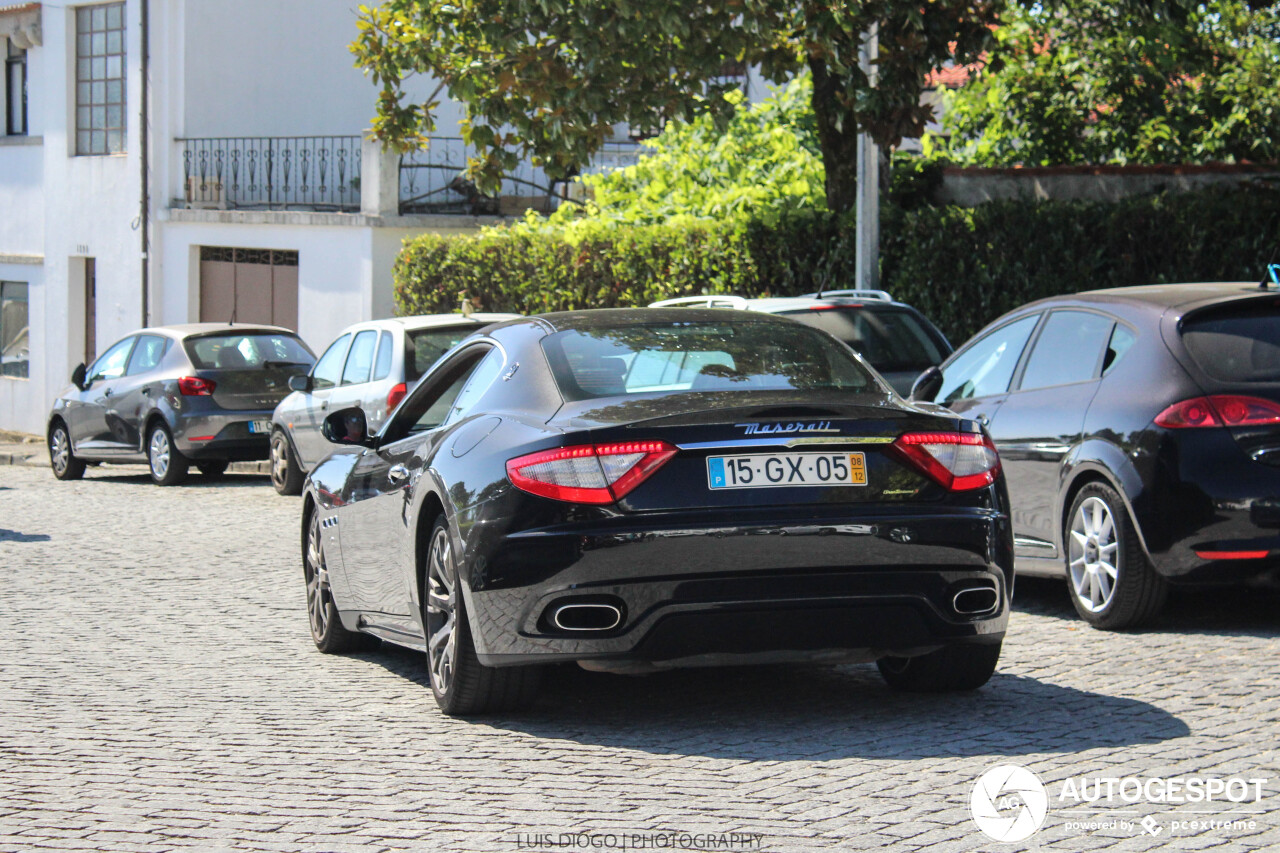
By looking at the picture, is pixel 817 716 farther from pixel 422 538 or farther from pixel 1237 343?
pixel 1237 343

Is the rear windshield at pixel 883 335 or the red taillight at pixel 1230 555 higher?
the rear windshield at pixel 883 335

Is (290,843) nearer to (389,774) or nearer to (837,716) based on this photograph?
(389,774)

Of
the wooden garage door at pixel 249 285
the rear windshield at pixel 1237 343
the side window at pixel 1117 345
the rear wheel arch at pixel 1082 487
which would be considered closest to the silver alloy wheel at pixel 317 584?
the rear wheel arch at pixel 1082 487

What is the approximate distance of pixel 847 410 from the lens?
566 cm

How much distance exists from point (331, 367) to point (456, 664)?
10.2 m

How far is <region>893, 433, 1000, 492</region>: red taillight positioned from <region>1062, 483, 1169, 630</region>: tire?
6.65ft

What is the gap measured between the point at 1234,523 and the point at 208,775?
4.41m

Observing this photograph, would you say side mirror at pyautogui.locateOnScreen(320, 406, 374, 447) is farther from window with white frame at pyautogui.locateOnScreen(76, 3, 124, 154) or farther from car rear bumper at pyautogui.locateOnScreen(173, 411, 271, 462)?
window with white frame at pyautogui.locateOnScreen(76, 3, 124, 154)

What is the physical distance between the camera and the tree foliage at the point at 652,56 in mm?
15328

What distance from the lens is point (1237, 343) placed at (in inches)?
300

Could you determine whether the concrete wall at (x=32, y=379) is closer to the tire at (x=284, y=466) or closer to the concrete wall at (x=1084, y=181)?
the tire at (x=284, y=466)

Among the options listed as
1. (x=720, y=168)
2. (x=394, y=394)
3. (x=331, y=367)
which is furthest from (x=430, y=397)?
(x=720, y=168)

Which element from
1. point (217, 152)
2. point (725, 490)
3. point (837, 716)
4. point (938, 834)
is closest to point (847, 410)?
point (725, 490)

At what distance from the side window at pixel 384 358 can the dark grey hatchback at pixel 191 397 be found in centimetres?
376
